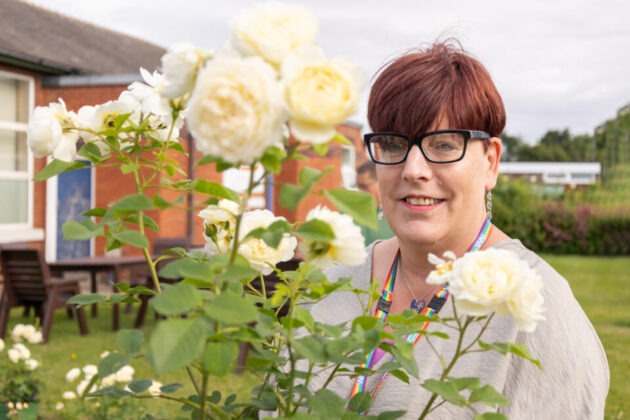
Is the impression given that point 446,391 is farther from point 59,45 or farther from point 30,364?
point 59,45

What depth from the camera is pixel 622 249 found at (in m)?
23.5

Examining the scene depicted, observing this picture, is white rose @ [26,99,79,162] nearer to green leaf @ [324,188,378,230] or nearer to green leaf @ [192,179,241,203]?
green leaf @ [192,179,241,203]

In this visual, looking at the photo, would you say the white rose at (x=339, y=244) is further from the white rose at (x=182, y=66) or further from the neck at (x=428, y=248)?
the neck at (x=428, y=248)

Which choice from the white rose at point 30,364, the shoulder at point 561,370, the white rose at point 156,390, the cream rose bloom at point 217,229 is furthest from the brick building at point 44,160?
the cream rose bloom at point 217,229

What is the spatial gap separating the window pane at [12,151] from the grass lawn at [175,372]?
3518mm

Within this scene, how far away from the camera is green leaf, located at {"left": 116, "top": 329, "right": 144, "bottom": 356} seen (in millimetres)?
980

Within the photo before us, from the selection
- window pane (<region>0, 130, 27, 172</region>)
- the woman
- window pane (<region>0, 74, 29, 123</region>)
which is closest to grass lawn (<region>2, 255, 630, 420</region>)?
the woman

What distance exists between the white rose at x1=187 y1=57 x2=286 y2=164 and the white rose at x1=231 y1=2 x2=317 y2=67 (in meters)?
0.03

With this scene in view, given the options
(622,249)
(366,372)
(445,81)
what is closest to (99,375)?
(366,372)

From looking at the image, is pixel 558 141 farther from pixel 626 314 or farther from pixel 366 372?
pixel 366 372

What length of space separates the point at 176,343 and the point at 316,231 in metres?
0.21

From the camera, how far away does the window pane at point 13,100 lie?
12.0 metres

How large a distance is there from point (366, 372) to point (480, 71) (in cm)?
99

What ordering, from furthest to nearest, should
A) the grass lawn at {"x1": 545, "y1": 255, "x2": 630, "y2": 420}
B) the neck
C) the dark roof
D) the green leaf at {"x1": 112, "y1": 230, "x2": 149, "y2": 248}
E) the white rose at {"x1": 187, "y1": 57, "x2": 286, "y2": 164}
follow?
the dark roof < the grass lawn at {"x1": 545, "y1": 255, "x2": 630, "y2": 420} < the neck < the green leaf at {"x1": 112, "y1": 230, "x2": 149, "y2": 248} < the white rose at {"x1": 187, "y1": 57, "x2": 286, "y2": 164}
